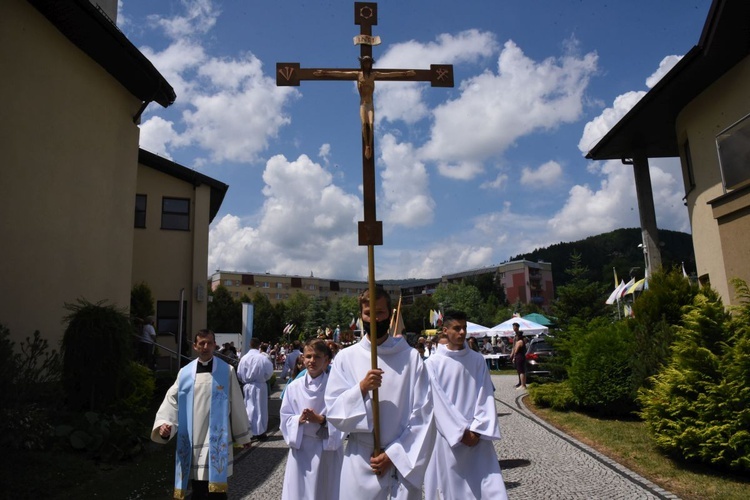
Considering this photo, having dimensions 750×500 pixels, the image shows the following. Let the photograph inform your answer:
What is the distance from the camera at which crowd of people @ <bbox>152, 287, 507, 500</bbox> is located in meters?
3.73

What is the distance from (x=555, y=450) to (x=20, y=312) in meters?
9.95

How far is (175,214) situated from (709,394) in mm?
18763

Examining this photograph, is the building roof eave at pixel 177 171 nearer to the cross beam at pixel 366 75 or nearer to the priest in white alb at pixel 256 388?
the priest in white alb at pixel 256 388

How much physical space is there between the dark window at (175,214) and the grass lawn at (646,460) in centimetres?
1508

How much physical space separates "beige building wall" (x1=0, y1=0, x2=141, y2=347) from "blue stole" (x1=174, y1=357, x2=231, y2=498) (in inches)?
270

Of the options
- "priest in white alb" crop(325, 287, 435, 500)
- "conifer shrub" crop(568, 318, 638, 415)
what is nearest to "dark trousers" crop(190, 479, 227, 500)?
"priest in white alb" crop(325, 287, 435, 500)

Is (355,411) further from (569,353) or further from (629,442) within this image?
(569,353)

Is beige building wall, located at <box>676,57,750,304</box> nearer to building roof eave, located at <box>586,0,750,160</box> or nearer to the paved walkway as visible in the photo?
building roof eave, located at <box>586,0,750,160</box>

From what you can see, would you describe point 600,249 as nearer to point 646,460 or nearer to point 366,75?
point 646,460

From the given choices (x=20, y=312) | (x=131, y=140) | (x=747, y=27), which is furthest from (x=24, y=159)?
(x=747, y=27)

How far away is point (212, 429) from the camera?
18.0 ft

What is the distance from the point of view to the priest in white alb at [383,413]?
144 inches

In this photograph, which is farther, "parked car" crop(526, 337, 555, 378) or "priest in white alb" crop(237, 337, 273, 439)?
"parked car" crop(526, 337, 555, 378)

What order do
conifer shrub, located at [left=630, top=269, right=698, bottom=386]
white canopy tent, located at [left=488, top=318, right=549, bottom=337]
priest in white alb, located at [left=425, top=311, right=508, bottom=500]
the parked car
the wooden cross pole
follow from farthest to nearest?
white canopy tent, located at [left=488, top=318, right=549, bottom=337]
the parked car
conifer shrub, located at [left=630, top=269, right=698, bottom=386]
priest in white alb, located at [left=425, top=311, right=508, bottom=500]
the wooden cross pole
